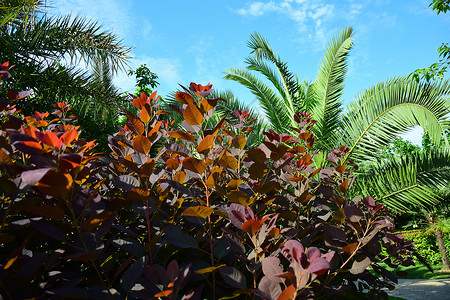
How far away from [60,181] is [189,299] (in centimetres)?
39

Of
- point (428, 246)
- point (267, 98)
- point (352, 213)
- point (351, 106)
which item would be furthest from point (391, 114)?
point (428, 246)

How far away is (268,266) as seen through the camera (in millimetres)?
752

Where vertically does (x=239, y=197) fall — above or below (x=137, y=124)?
below

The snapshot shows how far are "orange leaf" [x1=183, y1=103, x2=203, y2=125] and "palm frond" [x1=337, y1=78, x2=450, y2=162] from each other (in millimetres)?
6772

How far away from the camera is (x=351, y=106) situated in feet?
26.3

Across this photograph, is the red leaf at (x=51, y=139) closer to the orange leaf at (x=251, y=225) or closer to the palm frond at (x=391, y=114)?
the orange leaf at (x=251, y=225)

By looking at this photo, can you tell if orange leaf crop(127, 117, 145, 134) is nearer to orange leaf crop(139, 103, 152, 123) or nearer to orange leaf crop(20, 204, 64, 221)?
orange leaf crop(139, 103, 152, 123)

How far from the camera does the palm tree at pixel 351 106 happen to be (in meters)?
6.72

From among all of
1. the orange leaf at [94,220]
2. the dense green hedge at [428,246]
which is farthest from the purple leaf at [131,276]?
the dense green hedge at [428,246]

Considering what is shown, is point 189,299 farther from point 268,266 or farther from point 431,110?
point 431,110

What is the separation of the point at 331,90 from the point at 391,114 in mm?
1811

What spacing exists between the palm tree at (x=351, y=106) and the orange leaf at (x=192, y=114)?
17.6ft

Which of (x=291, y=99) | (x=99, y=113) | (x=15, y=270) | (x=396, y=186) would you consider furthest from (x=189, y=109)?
(x=99, y=113)

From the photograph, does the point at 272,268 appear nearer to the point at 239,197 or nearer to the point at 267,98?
the point at 239,197
